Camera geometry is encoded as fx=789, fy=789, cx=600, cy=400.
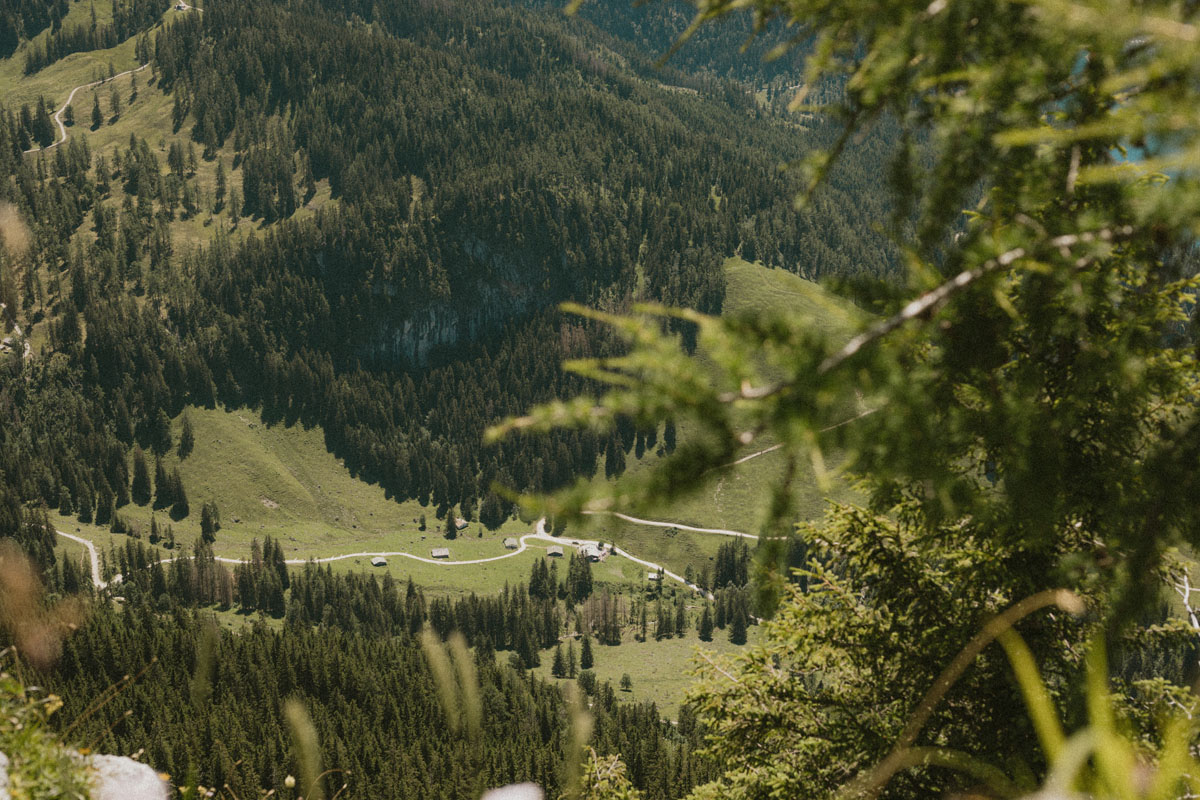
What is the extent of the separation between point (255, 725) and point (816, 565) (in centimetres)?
10861

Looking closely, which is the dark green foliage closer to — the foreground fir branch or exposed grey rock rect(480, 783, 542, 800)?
the foreground fir branch

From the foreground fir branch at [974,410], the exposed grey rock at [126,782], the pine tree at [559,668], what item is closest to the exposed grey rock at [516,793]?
the exposed grey rock at [126,782]

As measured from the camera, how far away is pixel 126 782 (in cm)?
791

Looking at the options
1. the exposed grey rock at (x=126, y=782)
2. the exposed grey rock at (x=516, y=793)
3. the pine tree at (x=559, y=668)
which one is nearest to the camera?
the exposed grey rock at (x=126, y=782)

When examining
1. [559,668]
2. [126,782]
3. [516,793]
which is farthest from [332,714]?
[516,793]

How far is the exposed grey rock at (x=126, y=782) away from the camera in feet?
24.4

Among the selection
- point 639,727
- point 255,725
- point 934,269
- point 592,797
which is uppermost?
point 934,269

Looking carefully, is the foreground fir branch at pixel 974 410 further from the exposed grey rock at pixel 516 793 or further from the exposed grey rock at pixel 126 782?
the exposed grey rock at pixel 126 782

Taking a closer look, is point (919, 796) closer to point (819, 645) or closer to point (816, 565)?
point (819, 645)

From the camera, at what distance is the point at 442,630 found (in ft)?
645

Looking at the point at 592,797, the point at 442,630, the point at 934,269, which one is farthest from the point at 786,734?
the point at 442,630

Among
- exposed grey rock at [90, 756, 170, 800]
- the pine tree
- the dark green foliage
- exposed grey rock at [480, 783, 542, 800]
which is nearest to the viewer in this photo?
exposed grey rock at [90, 756, 170, 800]

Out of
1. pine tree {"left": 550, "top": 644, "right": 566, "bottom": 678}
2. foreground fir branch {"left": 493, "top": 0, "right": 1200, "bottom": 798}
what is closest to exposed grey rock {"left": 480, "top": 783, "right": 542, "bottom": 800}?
foreground fir branch {"left": 493, "top": 0, "right": 1200, "bottom": 798}

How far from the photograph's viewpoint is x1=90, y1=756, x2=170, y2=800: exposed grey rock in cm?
744
